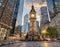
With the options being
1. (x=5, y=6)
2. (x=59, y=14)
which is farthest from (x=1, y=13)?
(x=59, y=14)

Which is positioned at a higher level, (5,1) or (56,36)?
(5,1)

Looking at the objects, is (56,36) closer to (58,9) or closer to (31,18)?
(31,18)

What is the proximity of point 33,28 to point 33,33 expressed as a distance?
324 centimetres

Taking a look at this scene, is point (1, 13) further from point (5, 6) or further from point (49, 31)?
point (49, 31)

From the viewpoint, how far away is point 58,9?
93.7m

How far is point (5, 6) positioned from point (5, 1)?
326cm

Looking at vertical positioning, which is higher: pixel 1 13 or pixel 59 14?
pixel 59 14

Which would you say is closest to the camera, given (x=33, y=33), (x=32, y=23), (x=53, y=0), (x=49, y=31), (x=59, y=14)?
(x=33, y=33)

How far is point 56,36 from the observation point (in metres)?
60.9

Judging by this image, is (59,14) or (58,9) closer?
(59,14)

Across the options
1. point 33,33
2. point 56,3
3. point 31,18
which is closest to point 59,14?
point 56,3

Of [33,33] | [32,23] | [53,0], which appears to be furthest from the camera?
[53,0]

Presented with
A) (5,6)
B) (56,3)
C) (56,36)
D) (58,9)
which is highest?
(56,3)

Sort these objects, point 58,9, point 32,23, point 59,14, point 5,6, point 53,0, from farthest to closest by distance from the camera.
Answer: point 53,0, point 58,9, point 59,14, point 5,6, point 32,23
